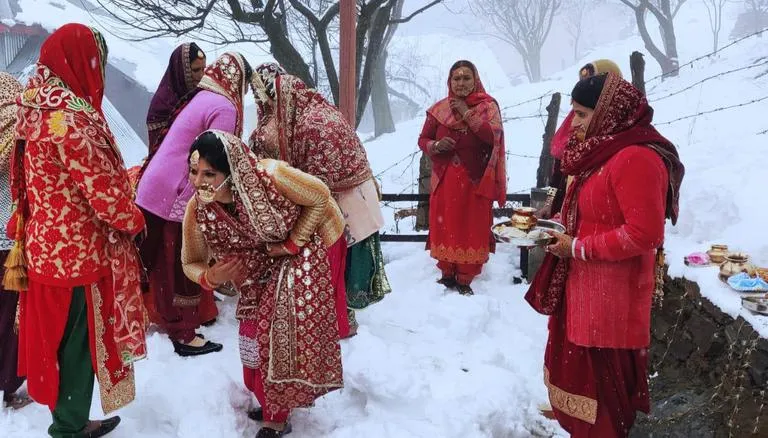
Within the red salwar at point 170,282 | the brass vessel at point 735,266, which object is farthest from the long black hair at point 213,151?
the brass vessel at point 735,266

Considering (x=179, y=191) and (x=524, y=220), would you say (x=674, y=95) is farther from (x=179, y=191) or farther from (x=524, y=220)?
(x=179, y=191)

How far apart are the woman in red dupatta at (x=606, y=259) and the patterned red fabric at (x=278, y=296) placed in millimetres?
1057

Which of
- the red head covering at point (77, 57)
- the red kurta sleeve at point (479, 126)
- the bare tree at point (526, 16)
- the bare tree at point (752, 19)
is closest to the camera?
the red head covering at point (77, 57)

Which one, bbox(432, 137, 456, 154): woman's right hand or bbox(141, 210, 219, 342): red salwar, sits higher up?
bbox(432, 137, 456, 154): woman's right hand

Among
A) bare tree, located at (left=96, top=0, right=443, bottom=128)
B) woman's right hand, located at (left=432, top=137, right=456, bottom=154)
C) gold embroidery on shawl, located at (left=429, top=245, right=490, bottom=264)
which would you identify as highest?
bare tree, located at (left=96, top=0, right=443, bottom=128)

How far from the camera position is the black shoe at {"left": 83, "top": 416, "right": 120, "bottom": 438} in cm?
259

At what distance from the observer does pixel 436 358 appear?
368cm

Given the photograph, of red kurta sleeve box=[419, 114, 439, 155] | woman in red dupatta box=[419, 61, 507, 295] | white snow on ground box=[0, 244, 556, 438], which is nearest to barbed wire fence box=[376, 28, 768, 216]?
red kurta sleeve box=[419, 114, 439, 155]

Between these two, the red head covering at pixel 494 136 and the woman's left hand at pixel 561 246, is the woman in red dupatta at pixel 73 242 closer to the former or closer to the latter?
the woman's left hand at pixel 561 246

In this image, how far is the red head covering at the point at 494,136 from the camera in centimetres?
459

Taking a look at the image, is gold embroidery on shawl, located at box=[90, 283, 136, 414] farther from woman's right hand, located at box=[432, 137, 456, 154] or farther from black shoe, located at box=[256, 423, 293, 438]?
woman's right hand, located at box=[432, 137, 456, 154]

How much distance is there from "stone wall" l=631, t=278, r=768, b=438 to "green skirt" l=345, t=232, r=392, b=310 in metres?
1.71

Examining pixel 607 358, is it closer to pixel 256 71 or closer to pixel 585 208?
pixel 585 208

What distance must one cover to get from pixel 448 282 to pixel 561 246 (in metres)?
2.60
